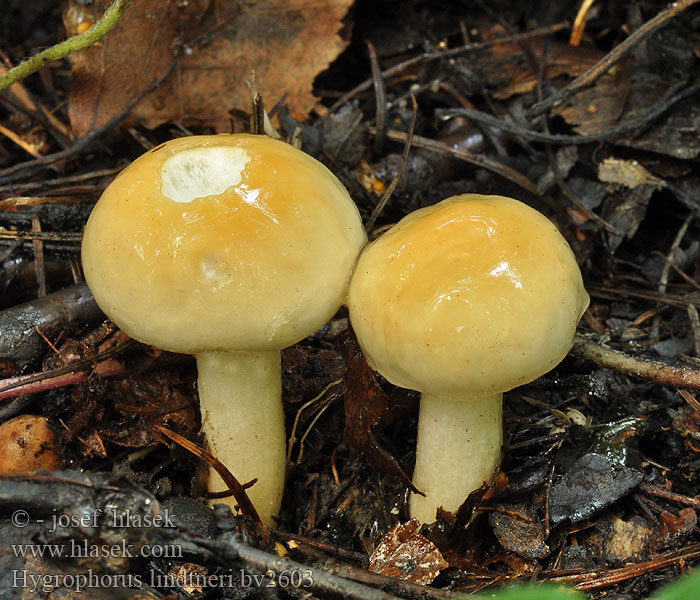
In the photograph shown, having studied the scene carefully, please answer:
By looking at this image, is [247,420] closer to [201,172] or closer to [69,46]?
[201,172]

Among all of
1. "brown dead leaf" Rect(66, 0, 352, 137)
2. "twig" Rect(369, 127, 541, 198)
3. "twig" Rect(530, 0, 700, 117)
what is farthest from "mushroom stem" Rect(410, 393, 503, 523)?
"brown dead leaf" Rect(66, 0, 352, 137)

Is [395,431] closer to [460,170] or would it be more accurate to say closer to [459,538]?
[459,538]

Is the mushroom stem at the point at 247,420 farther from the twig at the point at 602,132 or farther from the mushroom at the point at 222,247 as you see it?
Result: the twig at the point at 602,132

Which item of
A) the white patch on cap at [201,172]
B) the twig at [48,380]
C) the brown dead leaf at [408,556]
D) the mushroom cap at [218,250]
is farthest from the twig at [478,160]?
the twig at [48,380]

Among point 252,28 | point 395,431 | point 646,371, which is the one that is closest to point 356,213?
point 395,431

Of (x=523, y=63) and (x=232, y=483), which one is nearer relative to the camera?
(x=232, y=483)

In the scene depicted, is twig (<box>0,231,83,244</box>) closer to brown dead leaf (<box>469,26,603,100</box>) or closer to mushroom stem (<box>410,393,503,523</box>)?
mushroom stem (<box>410,393,503,523</box>)

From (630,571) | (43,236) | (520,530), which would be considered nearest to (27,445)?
(43,236)
